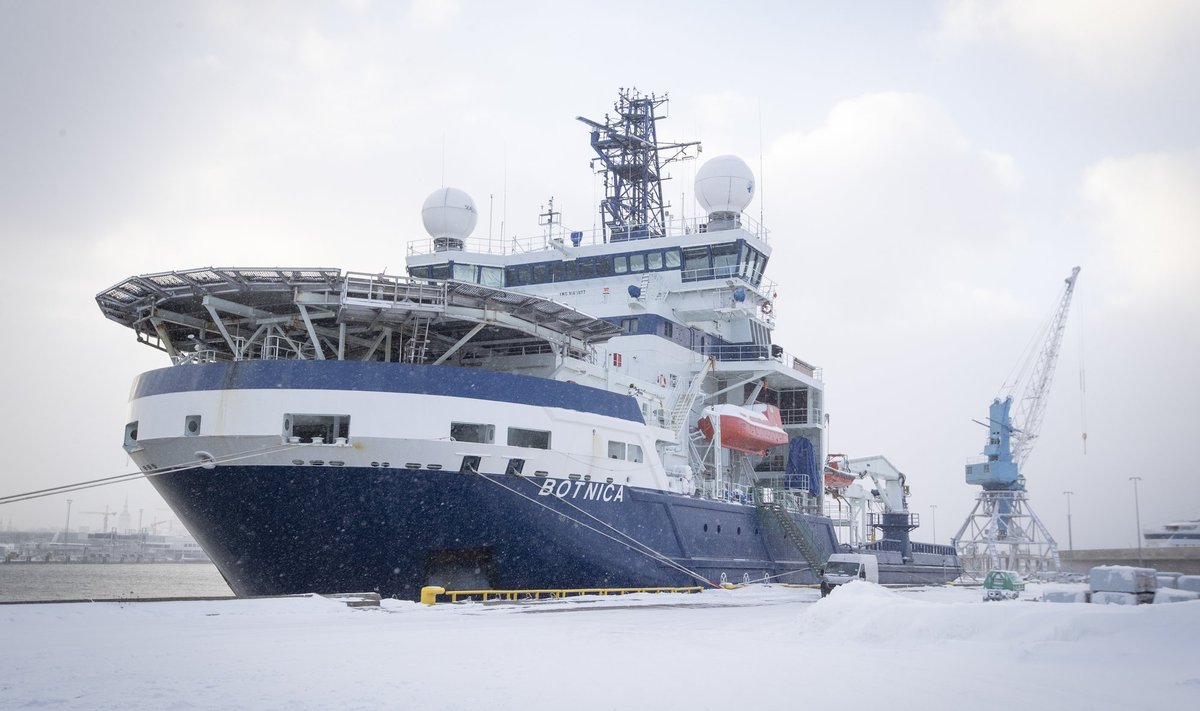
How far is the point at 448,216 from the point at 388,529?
2059 cm

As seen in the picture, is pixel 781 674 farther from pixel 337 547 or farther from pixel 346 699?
pixel 337 547

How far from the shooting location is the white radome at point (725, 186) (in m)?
39.3

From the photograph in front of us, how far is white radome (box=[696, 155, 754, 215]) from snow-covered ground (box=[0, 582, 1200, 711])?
973 inches

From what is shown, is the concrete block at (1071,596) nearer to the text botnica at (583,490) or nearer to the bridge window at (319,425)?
the text botnica at (583,490)

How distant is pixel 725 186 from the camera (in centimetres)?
3928

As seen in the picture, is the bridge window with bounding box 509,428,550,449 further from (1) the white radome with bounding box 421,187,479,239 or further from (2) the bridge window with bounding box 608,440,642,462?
(1) the white radome with bounding box 421,187,479,239

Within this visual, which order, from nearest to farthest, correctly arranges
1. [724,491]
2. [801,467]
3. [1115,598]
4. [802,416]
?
[1115,598] → [724,491] → [801,467] → [802,416]

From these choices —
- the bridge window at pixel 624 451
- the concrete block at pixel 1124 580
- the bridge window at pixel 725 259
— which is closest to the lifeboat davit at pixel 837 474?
the bridge window at pixel 725 259

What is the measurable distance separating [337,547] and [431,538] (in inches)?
80.4

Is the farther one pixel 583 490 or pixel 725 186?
pixel 725 186

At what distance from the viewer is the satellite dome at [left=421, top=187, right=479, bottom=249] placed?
38.9 meters

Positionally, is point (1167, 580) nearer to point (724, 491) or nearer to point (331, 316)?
point (724, 491)

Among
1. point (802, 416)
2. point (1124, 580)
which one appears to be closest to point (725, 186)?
point (802, 416)

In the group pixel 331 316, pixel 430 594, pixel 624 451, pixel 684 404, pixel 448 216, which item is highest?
pixel 448 216
